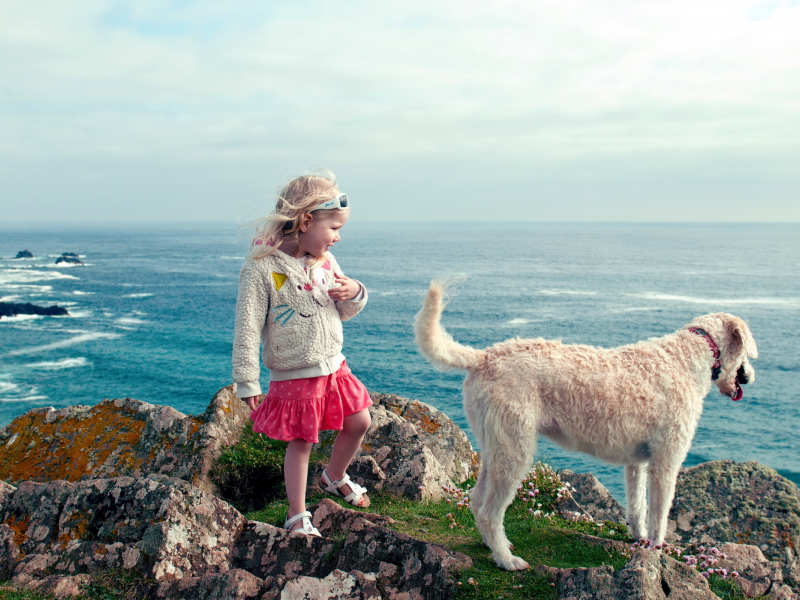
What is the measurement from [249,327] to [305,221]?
1.13 meters

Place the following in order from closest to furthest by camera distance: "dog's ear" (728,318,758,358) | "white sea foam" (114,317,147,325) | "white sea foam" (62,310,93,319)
Answer: "dog's ear" (728,318,758,358) → "white sea foam" (114,317,147,325) → "white sea foam" (62,310,93,319)

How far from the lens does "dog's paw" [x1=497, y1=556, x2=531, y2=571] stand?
16.6 ft

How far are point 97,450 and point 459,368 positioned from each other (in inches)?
215

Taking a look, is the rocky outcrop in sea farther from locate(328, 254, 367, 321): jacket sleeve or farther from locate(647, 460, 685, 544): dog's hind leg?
locate(647, 460, 685, 544): dog's hind leg

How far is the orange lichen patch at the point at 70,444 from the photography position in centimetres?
758

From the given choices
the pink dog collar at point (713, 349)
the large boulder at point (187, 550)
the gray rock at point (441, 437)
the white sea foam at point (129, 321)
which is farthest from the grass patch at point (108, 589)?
the white sea foam at point (129, 321)

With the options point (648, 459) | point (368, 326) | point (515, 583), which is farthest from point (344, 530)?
point (368, 326)

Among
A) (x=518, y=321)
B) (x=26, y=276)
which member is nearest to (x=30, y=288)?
(x=26, y=276)

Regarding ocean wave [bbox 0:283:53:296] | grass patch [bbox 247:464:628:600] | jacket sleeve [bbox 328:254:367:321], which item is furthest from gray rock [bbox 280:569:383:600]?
ocean wave [bbox 0:283:53:296]

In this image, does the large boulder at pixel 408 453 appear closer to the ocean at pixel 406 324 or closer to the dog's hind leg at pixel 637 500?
the ocean at pixel 406 324

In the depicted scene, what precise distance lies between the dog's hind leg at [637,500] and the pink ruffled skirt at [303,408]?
3091 mm

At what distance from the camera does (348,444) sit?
6.25 meters

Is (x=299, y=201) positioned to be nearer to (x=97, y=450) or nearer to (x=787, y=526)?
(x=97, y=450)

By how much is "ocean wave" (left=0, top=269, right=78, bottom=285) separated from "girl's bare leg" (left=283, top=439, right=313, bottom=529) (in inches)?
4098
